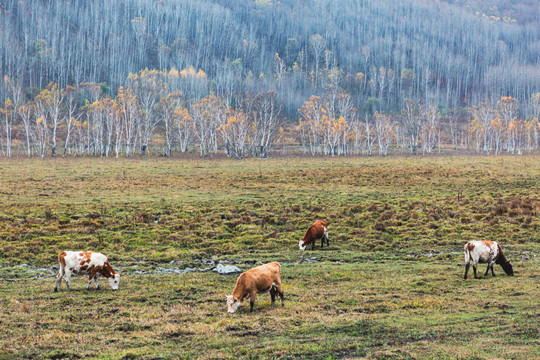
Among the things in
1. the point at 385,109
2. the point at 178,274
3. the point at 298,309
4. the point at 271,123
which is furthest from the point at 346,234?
the point at 385,109

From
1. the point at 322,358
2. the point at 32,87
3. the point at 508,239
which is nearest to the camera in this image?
the point at 322,358

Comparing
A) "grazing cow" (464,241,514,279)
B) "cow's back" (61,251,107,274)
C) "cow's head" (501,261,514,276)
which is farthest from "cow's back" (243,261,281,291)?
"cow's head" (501,261,514,276)

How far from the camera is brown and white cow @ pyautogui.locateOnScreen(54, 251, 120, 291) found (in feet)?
48.2

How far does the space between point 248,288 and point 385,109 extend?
6550 inches

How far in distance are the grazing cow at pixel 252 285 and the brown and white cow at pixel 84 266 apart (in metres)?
5.07

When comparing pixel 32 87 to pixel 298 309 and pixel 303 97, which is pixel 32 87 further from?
pixel 298 309

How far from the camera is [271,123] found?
101938 mm

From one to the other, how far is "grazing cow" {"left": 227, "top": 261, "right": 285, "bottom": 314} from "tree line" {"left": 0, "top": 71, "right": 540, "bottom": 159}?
76.8m

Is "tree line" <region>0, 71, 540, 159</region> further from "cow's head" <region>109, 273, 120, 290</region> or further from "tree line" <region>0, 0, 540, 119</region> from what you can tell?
"cow's head" <region>109, 273, 120, 290</region>

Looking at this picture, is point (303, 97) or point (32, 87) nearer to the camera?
point (32, 87)

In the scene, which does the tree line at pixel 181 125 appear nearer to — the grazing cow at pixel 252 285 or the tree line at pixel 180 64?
the tree line at pixel 180 64

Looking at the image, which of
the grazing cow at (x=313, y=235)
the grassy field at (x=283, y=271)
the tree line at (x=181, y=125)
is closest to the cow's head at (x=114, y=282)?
the grassy field at (x=283, y=271)

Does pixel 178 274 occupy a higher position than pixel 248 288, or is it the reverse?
pixel 248 288

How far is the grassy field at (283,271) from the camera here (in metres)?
Answer: 10.0
